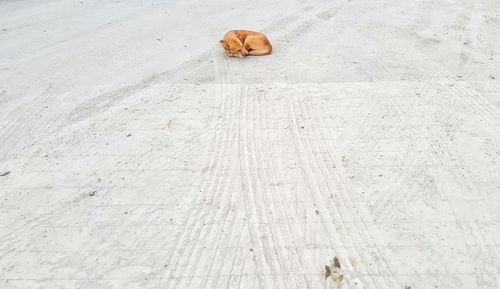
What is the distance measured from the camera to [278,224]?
3479mm

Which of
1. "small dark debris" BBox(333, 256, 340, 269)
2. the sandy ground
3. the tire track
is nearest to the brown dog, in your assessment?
the sandy ground

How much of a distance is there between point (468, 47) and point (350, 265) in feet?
17.8

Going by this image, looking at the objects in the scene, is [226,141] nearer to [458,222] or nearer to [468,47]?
[458,222]

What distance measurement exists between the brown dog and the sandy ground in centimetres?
24

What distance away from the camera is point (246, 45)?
6641 mm

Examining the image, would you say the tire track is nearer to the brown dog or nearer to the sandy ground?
the sandy ground

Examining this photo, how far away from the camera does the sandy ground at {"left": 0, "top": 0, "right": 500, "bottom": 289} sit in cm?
316

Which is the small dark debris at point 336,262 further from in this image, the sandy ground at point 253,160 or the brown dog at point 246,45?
the brown dog at point 246,45

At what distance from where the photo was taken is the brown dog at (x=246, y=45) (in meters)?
6.58

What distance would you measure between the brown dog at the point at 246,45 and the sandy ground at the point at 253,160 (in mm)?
243

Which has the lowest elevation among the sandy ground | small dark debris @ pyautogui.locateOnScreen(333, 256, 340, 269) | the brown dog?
small dark debris @ pyautogui.locateOnScreen(333, 256, 340, 269)

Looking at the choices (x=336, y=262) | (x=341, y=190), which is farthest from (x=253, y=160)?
(x=336, y=262)

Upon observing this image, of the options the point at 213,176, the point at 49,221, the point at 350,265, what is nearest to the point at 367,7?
the point at 213,176

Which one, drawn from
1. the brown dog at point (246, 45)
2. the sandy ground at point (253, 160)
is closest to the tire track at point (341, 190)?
the sandy ground at point (253, 160)
